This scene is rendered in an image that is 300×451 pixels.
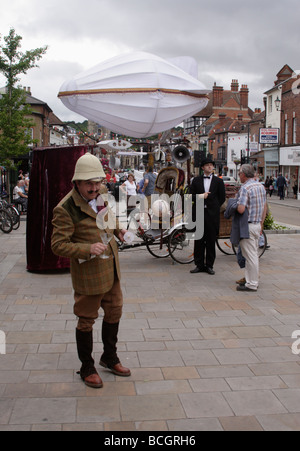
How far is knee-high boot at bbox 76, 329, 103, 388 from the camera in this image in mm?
3867

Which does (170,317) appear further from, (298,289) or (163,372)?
(298,289)

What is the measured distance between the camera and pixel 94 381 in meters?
3.86

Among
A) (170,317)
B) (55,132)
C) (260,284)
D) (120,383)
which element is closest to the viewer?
(120,383)

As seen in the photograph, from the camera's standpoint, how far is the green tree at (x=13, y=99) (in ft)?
57.0

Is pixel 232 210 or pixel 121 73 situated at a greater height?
pixel 121 73

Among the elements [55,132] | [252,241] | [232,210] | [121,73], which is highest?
[55,132]

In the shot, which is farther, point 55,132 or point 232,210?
point 55,132

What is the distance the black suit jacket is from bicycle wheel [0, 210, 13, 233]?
6800 millimetres

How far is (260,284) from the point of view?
747cm

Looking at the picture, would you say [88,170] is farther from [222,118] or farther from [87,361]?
[222,118]

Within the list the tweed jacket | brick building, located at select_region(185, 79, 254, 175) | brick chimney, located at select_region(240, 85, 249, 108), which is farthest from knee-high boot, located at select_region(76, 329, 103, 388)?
brick chimney, located at select_region(240, 85, 249, 108)

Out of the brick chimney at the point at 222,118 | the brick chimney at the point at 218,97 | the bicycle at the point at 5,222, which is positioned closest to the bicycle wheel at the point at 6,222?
the bicycle at the point at 5,222
